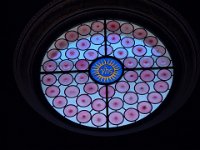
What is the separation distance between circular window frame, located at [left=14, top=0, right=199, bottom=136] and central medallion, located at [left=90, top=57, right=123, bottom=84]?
857 mm

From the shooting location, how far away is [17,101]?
29.1ft

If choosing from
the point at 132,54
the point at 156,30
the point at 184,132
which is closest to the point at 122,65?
the point at 132,54

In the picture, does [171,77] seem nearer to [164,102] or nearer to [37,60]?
[164,102]

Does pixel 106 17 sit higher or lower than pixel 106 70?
higher

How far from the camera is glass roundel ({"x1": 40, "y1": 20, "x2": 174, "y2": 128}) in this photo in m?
9.38

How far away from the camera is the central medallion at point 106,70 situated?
31.6 feet

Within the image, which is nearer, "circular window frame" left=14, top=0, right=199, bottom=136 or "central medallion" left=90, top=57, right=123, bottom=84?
"circular window frame" left=14, top=0, right=199, bottom=136

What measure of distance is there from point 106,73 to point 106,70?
6cm

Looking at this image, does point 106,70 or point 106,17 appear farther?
point 106,17

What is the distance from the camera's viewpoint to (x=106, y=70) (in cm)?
974

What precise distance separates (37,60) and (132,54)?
61.7 inches

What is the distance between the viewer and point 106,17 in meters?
10.3

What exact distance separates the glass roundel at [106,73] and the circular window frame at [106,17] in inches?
4.4

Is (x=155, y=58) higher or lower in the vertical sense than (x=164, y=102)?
higher
